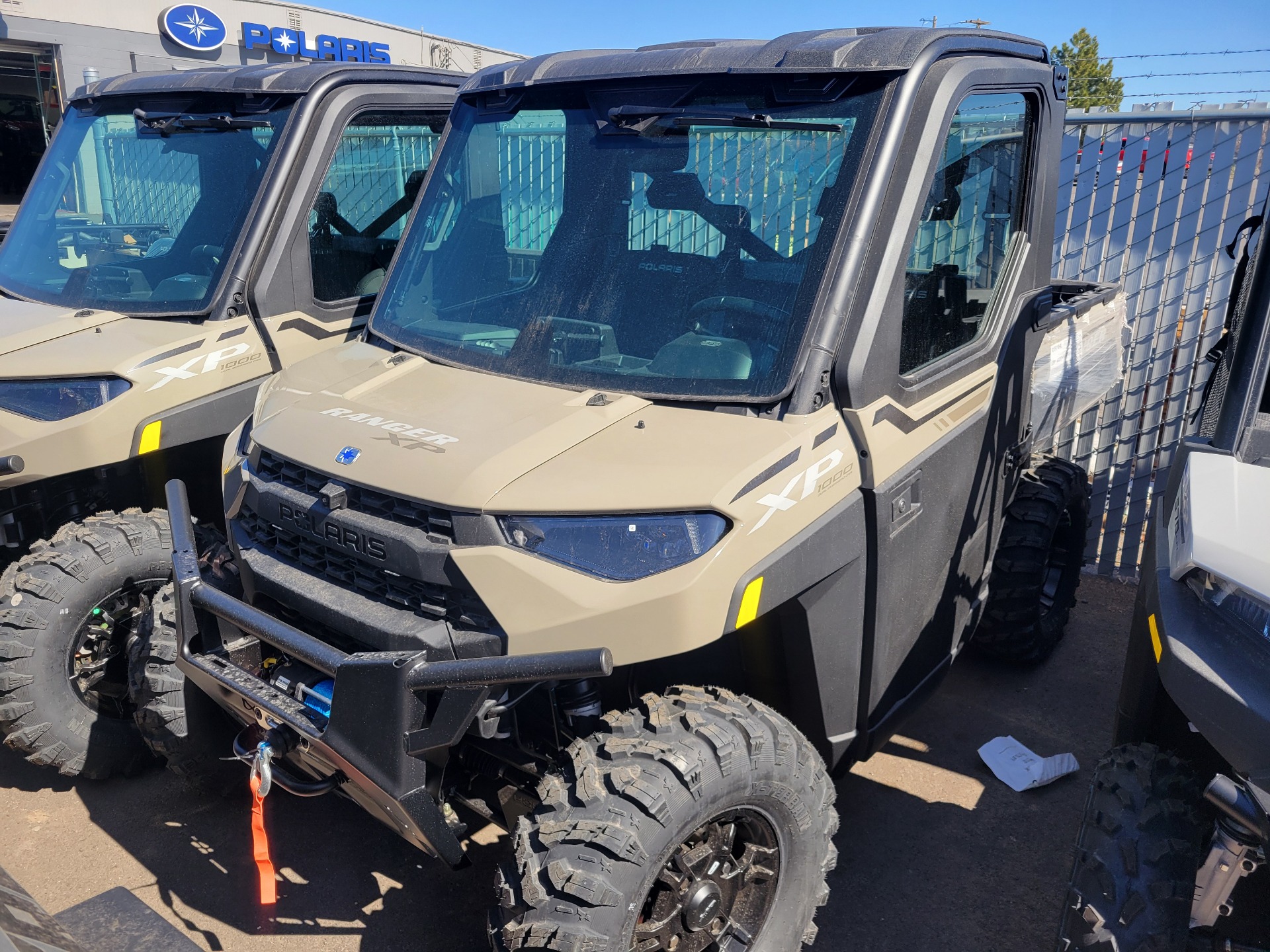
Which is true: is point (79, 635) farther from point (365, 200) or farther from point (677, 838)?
point (677, 838)

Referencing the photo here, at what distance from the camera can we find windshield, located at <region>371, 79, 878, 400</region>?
2.79m

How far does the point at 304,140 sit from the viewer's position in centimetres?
438

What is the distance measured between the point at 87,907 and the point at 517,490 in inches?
47.1

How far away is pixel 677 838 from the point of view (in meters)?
2.36

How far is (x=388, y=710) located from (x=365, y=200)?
9.90 feet

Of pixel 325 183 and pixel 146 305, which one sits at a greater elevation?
pixel 325 183

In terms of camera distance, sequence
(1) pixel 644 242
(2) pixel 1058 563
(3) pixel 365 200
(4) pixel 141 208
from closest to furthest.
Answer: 1. (1) pixel 644 242
2. (4) pixel 141 208
3. (3) pixel 365 200
4. (2) pixel 1058 563

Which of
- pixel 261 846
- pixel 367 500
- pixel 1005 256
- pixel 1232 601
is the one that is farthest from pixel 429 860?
pixel 1005 256

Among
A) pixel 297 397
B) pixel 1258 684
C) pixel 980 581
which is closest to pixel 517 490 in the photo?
pixel 297 397

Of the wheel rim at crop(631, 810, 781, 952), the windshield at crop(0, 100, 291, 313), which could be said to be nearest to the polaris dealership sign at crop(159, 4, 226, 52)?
the windshield at crop(0, 100, 291, 313)

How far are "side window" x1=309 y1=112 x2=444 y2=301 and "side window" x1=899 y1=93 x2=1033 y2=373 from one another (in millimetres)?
2525

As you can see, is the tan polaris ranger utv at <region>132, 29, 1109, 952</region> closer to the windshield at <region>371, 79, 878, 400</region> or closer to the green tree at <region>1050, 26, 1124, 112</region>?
the windshield at <region>371, 79, 878, 400</region>

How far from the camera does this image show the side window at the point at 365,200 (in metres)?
4.47

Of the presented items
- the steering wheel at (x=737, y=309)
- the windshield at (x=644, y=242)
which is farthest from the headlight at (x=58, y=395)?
the steering wheel at (x=737, y=309)
